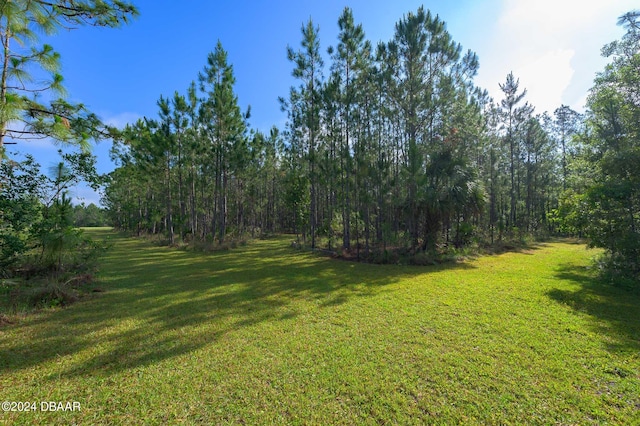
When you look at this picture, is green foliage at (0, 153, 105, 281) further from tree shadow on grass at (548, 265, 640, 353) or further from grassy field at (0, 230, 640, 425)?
tree shadow on grass at (548, 265, 640, 353)

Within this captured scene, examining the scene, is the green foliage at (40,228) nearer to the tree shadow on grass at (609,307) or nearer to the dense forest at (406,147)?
the dense forest at (406,147)

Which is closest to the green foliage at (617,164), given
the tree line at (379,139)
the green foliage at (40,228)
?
the tree line at (379,139)

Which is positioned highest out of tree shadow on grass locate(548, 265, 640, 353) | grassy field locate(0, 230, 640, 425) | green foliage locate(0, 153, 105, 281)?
green foliage locate(0, 153, 105, 281)

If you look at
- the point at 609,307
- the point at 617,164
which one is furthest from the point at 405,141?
the point at 609,307

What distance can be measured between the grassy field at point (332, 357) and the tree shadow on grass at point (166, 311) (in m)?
0.04

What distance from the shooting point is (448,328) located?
4.35 metres

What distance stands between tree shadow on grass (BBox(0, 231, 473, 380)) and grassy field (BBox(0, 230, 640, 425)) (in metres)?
0.04

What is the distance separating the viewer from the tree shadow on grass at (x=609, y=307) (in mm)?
3975

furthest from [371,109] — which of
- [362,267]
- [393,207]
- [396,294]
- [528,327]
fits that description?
[528,327]

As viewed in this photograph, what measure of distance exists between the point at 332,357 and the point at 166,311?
3962mm

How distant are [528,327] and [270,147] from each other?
28.2 meters

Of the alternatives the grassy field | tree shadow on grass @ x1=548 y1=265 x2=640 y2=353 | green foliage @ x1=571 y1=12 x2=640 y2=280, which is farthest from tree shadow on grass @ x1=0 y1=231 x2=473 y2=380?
green foliage @ x1=571 y1=12 x2=640 y2=280

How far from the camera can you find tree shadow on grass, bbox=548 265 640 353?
397cm

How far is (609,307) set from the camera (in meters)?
5.47
